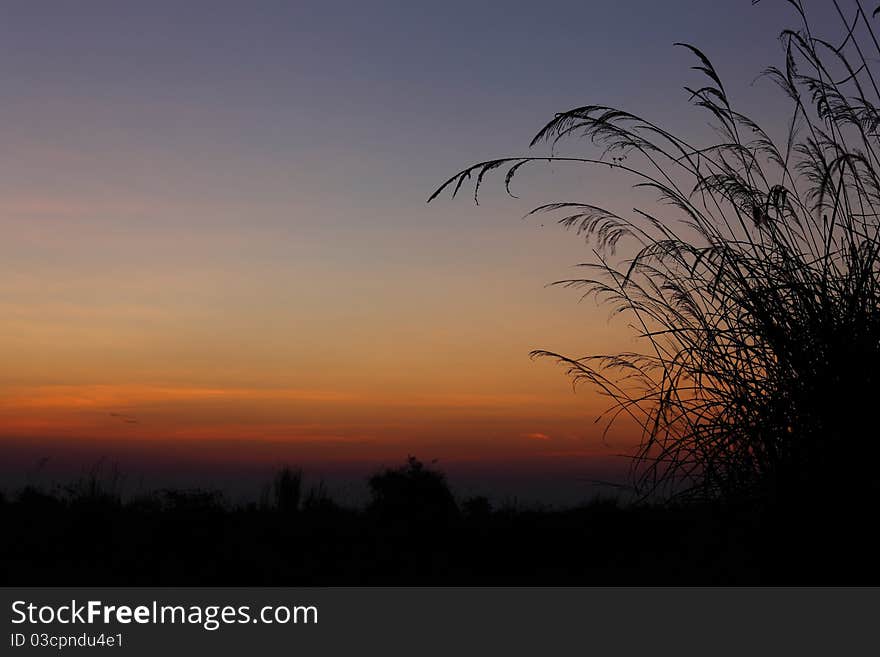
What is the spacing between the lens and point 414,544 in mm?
4445

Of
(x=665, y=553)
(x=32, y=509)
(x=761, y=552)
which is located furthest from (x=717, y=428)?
(x=32, y=509)

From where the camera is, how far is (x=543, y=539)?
459cm

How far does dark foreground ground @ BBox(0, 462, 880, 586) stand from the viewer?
10.6 ft

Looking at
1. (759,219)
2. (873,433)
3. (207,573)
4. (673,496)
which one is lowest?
(207,573)

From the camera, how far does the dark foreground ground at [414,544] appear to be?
127 inches

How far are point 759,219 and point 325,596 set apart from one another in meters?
2.40

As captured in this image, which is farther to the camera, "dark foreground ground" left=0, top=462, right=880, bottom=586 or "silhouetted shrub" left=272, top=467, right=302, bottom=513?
"silhouetted shrub" left=272, top=467, right=302, bottom=513

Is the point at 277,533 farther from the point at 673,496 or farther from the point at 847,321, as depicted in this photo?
the point at 847,321

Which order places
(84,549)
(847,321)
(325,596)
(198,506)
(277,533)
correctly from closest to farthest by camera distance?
1. (325,596)
2. (847,321)
3. (84,549)
4. (277,533)
5. (198,506)

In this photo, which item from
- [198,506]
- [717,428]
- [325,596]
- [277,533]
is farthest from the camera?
[198,506]

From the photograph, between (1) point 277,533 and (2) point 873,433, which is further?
(1) point 277,533

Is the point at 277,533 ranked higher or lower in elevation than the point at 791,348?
lower

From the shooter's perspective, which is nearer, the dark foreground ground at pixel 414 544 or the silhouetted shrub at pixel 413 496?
the dark foreground ground at pixel 414 544

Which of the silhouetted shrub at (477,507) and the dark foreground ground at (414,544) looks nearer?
the dark foreground ground at (414,544)
